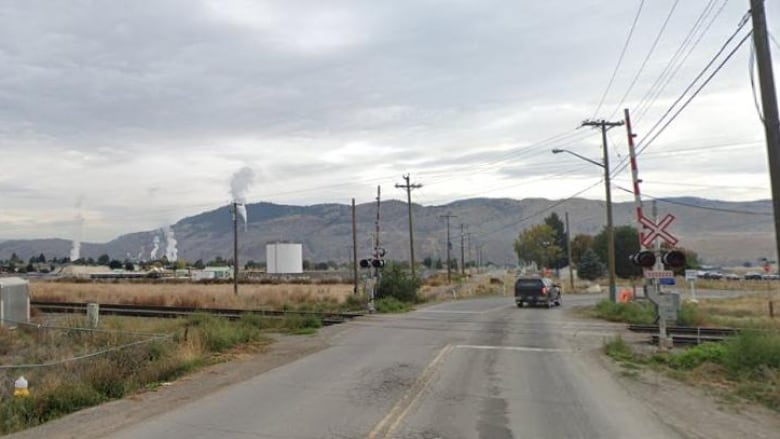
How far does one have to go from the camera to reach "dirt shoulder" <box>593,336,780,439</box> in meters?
9.91

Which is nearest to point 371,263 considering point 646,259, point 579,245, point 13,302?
point 13,302

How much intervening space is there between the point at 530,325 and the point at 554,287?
1950cm

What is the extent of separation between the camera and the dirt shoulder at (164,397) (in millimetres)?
10133

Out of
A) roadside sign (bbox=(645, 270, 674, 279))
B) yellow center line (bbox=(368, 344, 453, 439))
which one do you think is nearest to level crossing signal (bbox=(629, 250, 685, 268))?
roadside sign (bbox=(645, 270, 674, 279))

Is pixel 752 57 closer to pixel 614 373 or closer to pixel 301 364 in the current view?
pixel 614 373

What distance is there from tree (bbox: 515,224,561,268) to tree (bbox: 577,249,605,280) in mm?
10368

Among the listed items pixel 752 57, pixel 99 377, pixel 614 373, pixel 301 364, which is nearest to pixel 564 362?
pixel 614 373

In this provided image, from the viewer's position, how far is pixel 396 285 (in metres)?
44.2

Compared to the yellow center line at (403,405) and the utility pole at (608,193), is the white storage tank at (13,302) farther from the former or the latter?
the utility pole at (608,193)

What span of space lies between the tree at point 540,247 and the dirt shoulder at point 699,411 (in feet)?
345

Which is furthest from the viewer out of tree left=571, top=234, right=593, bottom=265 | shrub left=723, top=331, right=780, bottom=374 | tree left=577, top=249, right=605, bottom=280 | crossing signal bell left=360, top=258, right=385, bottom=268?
tree left=571, top=234, right=593, bottom=265

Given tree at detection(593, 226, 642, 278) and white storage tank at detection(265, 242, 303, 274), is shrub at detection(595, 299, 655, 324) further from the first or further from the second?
white storage tank at detection(265, 242, 303, 274)

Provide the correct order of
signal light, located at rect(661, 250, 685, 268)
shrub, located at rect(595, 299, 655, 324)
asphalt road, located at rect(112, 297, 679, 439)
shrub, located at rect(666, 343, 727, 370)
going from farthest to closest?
shrub, located at rect(595, 299, 655, 324)
signal light, located at rect(661, 250, 685, 268)
shrub, located at rect(666, 343, 727, 370)
asphalt road, located at rect(112, 297, 679, 439)

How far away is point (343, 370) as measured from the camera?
615 inches
